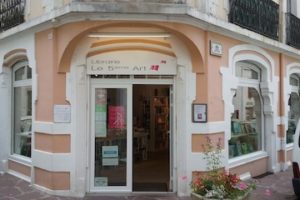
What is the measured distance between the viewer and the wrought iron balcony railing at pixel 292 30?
12.9 meters

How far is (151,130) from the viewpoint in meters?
15.1

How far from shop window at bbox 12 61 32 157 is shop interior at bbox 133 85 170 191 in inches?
119

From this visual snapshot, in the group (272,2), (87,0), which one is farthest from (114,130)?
(272,2)

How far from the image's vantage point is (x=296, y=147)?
838 cm

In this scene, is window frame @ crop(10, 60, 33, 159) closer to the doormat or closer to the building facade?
the building facade

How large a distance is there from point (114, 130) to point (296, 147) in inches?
157

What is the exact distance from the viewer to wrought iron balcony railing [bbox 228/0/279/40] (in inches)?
394

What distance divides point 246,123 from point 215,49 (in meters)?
3.28

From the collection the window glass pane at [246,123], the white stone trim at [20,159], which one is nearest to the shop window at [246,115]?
the window glass pane at [246,123]

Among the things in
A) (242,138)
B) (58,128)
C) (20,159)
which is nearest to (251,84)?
(242,138)

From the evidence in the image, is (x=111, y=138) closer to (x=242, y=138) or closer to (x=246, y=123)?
(x=242, y=138)

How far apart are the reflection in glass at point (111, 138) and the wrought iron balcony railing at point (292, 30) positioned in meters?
Result: 6.79

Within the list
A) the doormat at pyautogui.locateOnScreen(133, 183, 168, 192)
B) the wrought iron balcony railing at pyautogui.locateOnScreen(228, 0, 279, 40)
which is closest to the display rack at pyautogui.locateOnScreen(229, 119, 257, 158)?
the doormat at pyautogui.locateOnScreen(133, 183, 168, 192)

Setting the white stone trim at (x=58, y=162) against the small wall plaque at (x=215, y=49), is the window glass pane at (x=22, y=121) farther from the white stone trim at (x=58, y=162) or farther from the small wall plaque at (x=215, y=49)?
the small wall plaque at (x=215, y=49)
